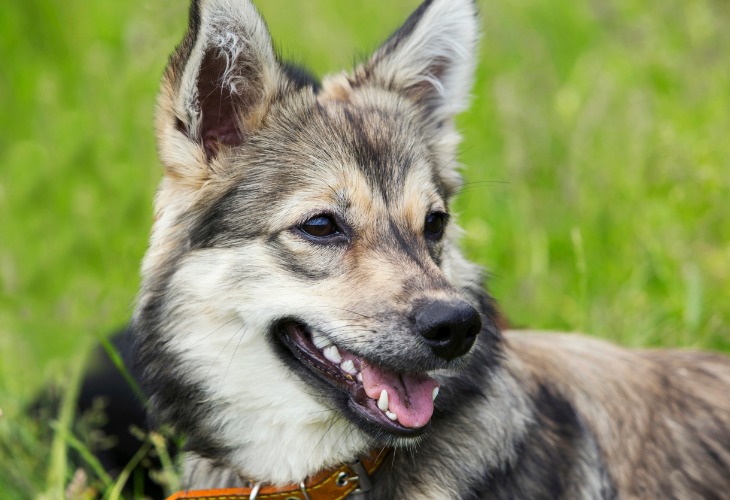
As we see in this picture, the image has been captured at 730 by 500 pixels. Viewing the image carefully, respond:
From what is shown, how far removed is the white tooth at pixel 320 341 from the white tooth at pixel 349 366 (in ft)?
0.26

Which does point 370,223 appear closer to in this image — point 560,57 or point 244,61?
point 244,61

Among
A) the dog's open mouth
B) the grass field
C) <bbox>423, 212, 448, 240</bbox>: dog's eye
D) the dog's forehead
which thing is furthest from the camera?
the grass field

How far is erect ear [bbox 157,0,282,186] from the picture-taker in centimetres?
297

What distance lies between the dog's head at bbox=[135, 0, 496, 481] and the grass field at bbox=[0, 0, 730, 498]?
1.08m

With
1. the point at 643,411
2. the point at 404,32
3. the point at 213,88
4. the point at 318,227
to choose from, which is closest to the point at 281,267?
the point at 318,227

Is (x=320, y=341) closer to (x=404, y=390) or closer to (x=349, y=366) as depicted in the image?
(x=349, y=366)

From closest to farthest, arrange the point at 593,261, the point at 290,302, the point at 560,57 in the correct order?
the point at 290,302 < the point at 593,261 < the point at 560,57

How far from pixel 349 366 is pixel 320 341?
0.41ft

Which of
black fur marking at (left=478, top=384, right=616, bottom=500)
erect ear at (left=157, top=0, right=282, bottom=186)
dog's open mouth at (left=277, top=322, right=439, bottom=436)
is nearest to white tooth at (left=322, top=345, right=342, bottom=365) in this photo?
dog's open mouth at (left=277, top=322, right=439, bottom=436)

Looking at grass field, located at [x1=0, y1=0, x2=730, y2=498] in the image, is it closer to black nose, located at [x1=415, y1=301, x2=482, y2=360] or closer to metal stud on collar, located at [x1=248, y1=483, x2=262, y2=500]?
metal stud on collar, located at [x1=248, y1=483, x2=262, y2=500]

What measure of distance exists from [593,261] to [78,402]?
10.1ft

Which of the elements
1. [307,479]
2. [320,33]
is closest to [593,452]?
[307,479]

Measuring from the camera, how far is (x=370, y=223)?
3062 millimetres

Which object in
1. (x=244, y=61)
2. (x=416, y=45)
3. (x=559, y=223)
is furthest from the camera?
(x=559, y=223)
